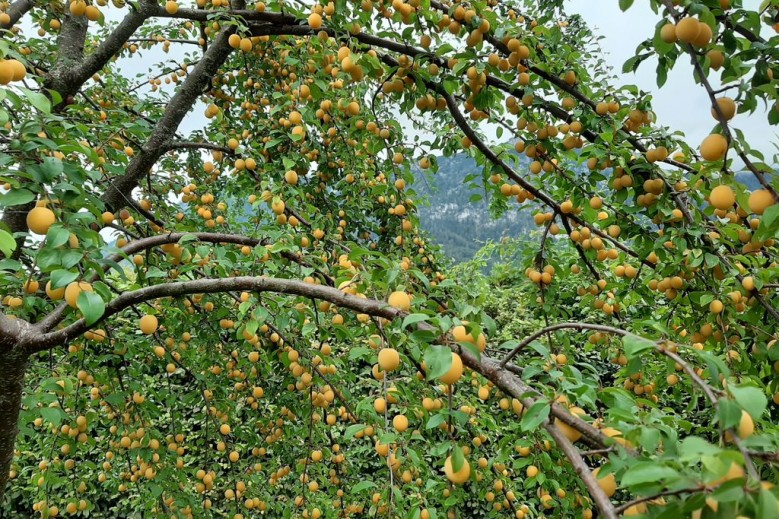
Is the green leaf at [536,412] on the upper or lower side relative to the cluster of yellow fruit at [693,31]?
lower

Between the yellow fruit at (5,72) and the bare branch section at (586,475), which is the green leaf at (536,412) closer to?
the bare branch section at (586,475)

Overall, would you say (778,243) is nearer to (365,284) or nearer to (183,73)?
(365,284)

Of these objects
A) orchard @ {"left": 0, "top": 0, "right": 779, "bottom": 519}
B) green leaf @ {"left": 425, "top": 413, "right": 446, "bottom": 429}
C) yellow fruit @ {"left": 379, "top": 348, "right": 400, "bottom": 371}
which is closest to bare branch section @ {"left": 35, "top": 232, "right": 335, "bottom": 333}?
orchard @ {"left": 0, "top": 0, "right": 779, "bottom": 519}

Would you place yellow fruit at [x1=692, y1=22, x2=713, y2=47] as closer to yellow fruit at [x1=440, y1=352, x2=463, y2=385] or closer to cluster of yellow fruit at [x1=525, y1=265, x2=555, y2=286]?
yellow fruit at [x1=440, y1=352, x2=463, y2=385]

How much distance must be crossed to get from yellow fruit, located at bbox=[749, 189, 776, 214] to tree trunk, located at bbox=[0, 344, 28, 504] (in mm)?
2171

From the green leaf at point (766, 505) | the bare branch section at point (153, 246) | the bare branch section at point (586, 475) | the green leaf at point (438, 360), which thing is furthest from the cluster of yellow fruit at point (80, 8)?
the green leaf at point (766, 505)

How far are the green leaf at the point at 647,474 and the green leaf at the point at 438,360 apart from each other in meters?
0.31

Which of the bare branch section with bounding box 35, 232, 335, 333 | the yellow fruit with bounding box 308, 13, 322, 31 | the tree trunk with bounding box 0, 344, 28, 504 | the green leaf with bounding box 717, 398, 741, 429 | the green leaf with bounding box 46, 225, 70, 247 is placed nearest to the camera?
the green leaf with bounding box 717, 398, 741, 429

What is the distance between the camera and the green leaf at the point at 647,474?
58 cm

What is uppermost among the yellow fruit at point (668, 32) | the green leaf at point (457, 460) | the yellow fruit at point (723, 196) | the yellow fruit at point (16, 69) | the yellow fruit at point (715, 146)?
the yellow fruit at point (668, 32)

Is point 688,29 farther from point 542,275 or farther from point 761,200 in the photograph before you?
point 542,275

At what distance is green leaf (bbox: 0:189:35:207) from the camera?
1054 mm

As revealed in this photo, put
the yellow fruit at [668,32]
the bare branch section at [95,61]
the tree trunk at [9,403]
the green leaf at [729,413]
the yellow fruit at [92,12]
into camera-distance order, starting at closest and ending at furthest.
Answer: the green leaf at [729,413]
the yellow fruit at [668,32]
the tree trunk at [9,403]
the yellow fruit at [92,12]
the bare branch section at [95,61]

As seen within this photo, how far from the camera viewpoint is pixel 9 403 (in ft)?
5.92
